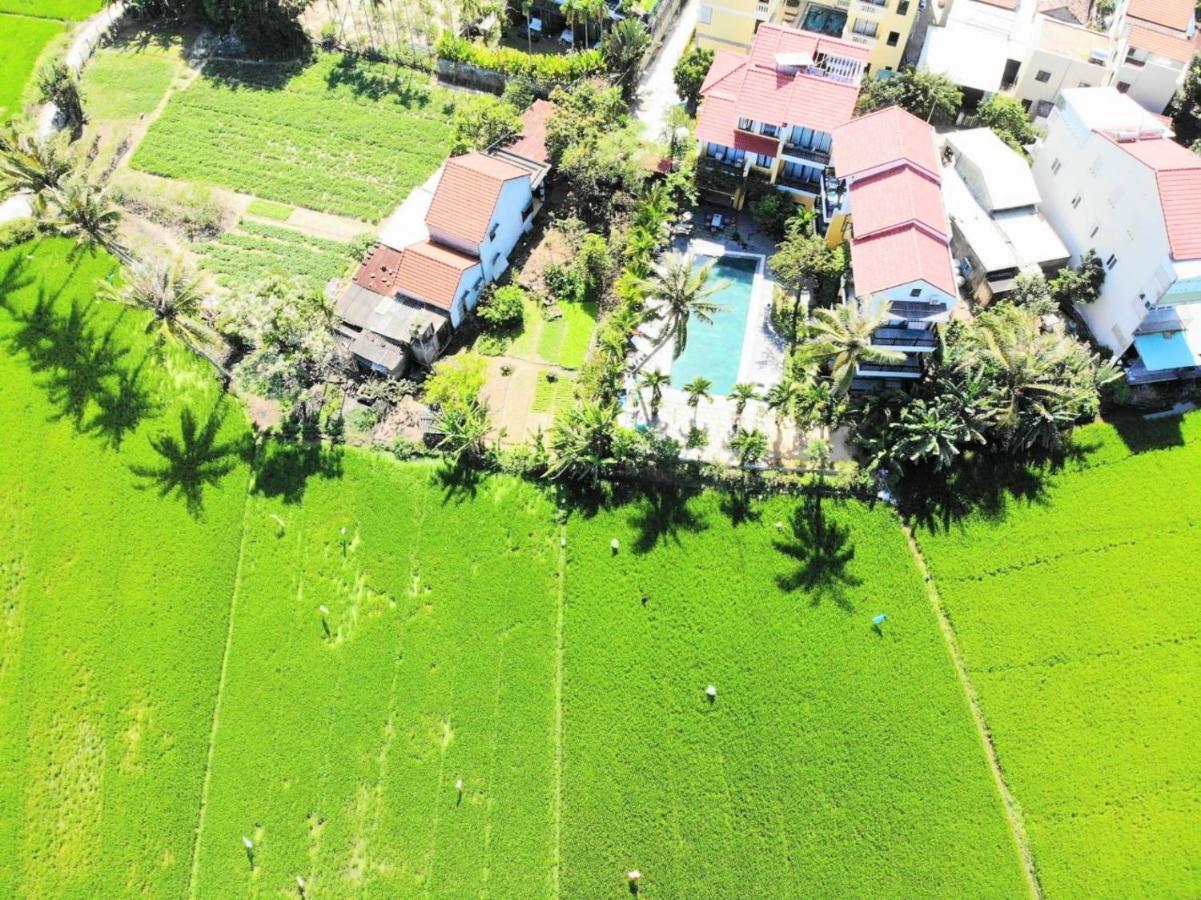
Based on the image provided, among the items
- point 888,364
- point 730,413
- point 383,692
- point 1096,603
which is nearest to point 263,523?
point 383,692

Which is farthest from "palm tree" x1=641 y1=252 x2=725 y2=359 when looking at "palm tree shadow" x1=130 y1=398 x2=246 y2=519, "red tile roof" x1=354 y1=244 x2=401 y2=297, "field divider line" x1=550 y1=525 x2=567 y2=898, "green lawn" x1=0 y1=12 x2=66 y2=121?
"green lawn" x1=0 y1=12 x2=66 y2=121

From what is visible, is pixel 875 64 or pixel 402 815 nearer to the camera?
pixel 402 815

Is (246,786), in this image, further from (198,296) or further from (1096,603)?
(1096,603)

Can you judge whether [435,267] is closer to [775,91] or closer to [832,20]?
[775,91]

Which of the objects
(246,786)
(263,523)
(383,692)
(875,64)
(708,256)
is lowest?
(246,786)

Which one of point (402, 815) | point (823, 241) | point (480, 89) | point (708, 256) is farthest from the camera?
point (480, 89)

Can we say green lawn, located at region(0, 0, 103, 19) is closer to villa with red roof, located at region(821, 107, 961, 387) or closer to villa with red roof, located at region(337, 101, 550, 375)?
villa with red roof, located at region(337, 101, 550, 375)

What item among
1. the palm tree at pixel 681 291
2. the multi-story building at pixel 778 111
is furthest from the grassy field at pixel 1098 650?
the multi-story building at pixel 778 111
